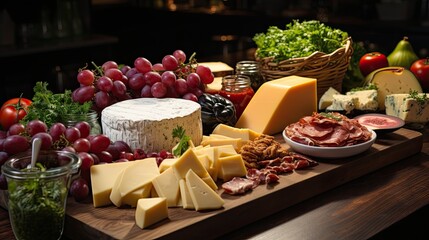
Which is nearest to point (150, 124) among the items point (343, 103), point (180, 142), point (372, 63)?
point (180, 142)

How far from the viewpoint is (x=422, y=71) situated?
2664 millimetres

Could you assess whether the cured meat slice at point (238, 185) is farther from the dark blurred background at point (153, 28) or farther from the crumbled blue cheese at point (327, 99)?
the dark blurred background at point (153, 28)

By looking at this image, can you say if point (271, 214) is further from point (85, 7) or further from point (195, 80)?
point (85, 7)

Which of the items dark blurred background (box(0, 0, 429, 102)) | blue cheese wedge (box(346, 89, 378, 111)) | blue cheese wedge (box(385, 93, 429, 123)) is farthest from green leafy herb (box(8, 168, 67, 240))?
dark blurred background (box(0, 0, 429, 102))

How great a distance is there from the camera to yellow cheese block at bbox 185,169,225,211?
4.95 ft

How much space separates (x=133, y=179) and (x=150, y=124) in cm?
30

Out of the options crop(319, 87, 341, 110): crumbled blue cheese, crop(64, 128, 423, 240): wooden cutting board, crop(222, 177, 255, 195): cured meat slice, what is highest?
crop(319, 87, 341, 110): crumbled blue cheese

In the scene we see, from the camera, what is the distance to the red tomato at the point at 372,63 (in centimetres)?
270

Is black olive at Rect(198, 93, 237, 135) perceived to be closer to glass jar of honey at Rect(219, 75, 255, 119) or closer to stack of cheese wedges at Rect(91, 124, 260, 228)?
glass jar of honey at Rect(219, 75, 255, 119)

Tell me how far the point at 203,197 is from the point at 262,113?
69 centimetres

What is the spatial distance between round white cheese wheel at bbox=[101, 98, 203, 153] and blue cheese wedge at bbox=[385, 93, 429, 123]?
0.82 m

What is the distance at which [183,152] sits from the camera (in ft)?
5.58

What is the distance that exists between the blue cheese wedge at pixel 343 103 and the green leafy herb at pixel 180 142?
0.77m

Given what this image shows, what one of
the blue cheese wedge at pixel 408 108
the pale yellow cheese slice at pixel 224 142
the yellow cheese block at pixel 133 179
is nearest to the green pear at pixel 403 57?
the blue cheese wedge at pixel 408 108
